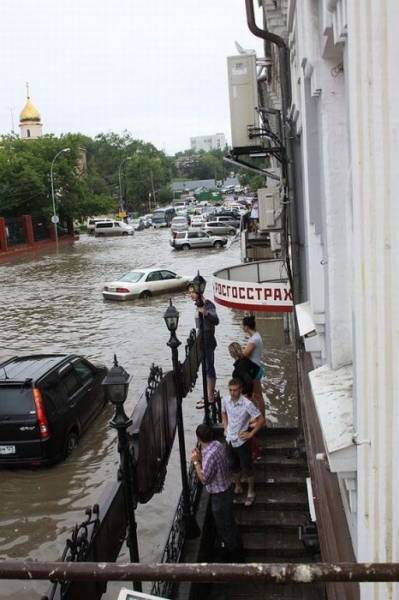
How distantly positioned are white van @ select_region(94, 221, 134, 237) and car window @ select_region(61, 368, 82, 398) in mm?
51062

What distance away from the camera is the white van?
200 feet

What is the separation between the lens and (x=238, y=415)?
693 cm

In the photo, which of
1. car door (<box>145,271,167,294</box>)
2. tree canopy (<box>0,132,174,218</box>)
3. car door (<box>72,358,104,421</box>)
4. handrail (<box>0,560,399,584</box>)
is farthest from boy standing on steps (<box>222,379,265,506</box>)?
tree canopy (<box>0,132,174,218</box>)

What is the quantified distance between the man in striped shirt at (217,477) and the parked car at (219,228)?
4521cm

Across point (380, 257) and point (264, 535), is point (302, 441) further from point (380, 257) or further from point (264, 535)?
point (380, 257)

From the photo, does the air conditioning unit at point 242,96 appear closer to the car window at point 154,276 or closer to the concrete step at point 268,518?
the concrete step at point 268,518

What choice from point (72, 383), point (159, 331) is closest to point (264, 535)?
point (72, 383)

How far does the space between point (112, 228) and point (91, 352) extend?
45713mm

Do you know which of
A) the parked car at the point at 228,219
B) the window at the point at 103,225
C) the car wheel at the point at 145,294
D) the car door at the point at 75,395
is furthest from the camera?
the window at the point at 103,225

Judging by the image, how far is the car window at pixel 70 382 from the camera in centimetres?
1020

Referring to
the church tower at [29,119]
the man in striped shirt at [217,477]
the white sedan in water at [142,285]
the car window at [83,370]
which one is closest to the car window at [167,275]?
the white sedan in water at [142,285]

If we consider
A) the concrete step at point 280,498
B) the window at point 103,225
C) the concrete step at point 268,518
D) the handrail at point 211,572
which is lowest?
the concrete step at point 268,518

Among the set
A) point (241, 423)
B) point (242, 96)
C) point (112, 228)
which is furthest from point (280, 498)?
point (112, 228)

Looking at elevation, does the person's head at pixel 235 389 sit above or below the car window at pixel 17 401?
above
